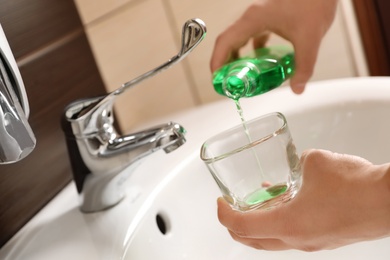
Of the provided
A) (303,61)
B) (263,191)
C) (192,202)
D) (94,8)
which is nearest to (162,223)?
(192,202)

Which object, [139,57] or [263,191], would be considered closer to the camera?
[263,191]

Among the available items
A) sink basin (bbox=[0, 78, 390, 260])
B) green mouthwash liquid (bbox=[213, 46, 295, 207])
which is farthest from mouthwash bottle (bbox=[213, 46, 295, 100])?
sink basin (bbox=[0, 78, 390, 260])

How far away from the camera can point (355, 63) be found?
3.24ft

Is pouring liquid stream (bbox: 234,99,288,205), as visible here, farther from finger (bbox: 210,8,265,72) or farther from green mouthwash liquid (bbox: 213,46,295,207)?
finger (bbox: 210,8,265,72)

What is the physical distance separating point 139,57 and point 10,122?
0.46m

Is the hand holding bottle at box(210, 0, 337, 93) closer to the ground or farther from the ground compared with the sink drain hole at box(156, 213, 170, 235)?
→ farther from the ground

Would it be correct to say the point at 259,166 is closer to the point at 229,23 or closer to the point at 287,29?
the point at 287,29

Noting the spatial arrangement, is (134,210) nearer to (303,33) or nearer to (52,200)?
(52,200)

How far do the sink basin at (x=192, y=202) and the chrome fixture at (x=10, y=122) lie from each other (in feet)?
0.43

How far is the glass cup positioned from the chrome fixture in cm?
18

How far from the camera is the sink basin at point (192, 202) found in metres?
0.65

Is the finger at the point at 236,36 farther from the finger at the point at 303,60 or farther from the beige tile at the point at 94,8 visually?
the beige tile at the point at 94,8

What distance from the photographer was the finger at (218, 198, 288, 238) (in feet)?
1.75

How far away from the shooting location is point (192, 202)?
0.76m
